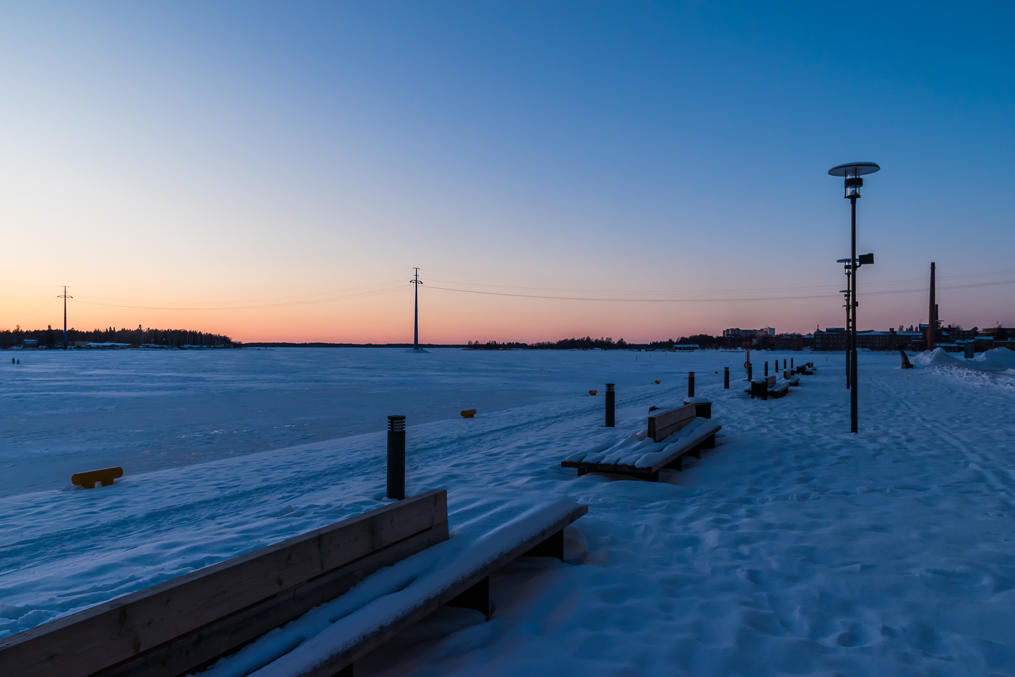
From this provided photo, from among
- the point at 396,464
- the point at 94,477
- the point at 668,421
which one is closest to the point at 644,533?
the point at 396,464

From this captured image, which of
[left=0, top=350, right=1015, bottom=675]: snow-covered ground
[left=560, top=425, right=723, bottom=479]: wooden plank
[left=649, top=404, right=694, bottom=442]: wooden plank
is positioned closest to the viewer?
[left=0, top=350, right=1015, bottom=675]: snow-covered ground

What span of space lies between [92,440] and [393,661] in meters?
11.6

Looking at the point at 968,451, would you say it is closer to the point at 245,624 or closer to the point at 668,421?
the point at 668,421

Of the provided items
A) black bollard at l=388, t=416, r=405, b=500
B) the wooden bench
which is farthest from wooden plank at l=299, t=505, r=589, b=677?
the wooden bench

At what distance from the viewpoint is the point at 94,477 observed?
25.2 ft

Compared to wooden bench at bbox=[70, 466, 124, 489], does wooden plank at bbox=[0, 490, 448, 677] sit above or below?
above

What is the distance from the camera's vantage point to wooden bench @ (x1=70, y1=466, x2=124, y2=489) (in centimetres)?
757

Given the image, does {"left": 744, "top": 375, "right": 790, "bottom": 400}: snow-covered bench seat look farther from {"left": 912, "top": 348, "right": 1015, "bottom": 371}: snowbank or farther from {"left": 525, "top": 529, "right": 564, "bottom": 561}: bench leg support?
{"left": 912, "top": 348, "right": 1015, "bottom": 371}: snowbank

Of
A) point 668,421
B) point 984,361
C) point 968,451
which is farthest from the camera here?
point 984,361

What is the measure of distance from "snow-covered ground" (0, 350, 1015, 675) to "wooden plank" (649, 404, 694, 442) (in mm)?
599

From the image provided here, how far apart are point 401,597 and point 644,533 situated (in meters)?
2.78

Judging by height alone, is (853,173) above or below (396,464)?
above

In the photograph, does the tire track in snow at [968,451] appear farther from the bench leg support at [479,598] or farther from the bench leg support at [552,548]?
the bench leg support at [479,598]

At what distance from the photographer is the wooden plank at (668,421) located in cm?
754
